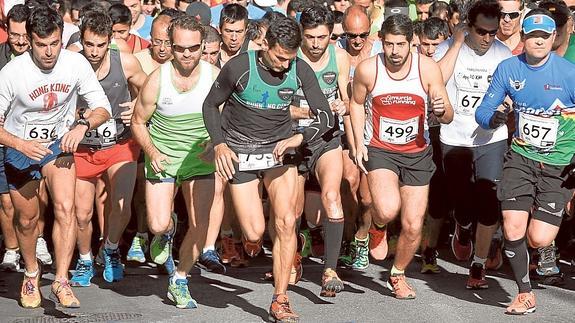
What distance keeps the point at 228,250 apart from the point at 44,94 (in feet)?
8.67

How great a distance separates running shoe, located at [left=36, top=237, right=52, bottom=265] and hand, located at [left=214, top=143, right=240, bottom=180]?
8.55 feet

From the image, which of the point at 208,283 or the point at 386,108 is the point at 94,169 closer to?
the point at 208,283

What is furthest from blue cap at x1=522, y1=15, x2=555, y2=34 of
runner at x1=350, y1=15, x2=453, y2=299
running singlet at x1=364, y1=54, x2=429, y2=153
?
running singlet at x1=364, y1=54, x2=429, y2=153

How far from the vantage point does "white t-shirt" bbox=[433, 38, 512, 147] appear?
10.6 meters

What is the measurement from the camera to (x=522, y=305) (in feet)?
31.2

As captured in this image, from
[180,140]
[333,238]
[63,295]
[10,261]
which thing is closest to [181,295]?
[63,295]

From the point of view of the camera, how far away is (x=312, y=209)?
11219 mm

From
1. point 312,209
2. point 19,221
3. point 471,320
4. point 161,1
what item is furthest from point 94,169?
point 161,1

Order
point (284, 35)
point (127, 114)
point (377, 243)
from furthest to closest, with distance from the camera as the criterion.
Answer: point (377, 243) < point (127, 114) < point (284, 35)

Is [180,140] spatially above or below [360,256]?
above

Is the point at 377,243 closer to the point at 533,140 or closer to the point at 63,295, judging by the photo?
the point at 533,140

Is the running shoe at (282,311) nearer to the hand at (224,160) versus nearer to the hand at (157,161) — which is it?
the hand at (224,160)

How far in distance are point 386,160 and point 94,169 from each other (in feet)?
7.59

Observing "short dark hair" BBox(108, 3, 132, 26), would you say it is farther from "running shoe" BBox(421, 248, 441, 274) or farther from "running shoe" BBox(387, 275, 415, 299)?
"running shoe" BBox(387, 275, 415, 299)
